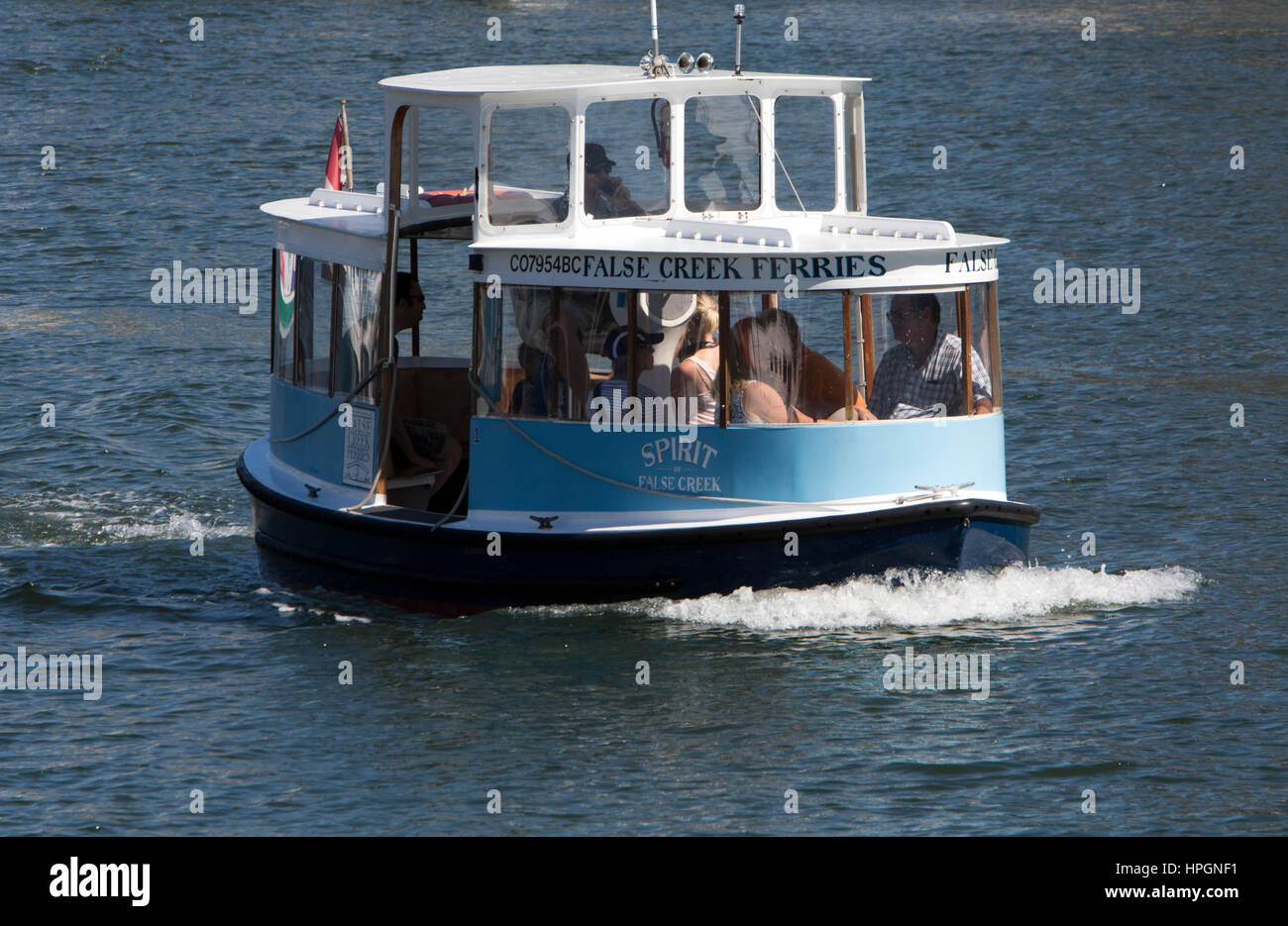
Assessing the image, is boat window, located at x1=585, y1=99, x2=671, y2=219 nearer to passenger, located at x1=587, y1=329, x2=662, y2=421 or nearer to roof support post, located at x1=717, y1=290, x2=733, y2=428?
passenger, located at x1=587, y1=329, x2=662, y2=421

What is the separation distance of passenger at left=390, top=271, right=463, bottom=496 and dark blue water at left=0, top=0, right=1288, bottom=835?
1.08m

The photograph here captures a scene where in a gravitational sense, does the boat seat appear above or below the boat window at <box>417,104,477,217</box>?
below

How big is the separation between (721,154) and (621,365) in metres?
2.01

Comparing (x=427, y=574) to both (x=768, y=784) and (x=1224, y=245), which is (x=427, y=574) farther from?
(x=1224, y=245)

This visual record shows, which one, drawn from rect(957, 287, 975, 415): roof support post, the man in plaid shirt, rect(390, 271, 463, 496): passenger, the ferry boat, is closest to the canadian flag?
the ferry boat

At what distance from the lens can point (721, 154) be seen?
13375 mm

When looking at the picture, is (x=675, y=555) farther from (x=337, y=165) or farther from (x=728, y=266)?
(x=337, y=165)

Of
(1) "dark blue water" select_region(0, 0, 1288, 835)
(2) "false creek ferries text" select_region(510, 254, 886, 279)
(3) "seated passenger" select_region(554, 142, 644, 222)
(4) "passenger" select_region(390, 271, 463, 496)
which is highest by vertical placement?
(3) "seated passenger" select_region(554, 142, 644, 222)

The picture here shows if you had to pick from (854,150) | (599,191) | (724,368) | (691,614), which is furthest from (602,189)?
(691,614)

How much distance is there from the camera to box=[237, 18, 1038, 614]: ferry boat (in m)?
12.0

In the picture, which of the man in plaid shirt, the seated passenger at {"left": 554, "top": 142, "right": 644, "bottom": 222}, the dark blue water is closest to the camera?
the dark blue water

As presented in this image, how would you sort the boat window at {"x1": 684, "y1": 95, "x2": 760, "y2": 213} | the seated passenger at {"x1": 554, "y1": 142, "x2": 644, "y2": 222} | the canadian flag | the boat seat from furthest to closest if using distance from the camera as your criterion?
the canadian flag, the boat seat, the boat window at {"x1": 684, "y1": 95, "x2": 760, "y2": 213}, the seated passenger at {"x1": 554, "y1": 142, "x2": 644, "y2": 222}

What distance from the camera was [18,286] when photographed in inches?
1027
